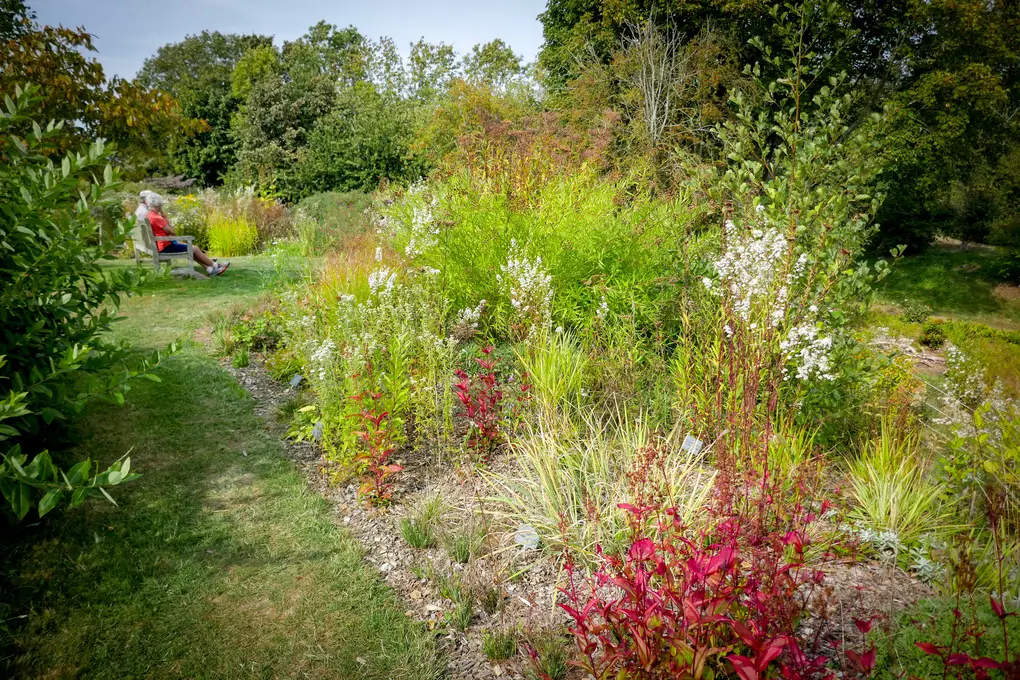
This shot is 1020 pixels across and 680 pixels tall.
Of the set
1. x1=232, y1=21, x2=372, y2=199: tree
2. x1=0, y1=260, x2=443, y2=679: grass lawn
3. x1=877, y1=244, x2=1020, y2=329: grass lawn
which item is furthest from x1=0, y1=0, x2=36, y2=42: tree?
x1=877, y1=244, x2=1020, y2=329: grass lawn

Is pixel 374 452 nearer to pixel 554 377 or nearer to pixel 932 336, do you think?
pixel 554 377

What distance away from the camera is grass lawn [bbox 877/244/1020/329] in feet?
29.1

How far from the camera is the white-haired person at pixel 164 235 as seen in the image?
8.07 m

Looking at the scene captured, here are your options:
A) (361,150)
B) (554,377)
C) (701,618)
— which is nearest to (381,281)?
(554,377)

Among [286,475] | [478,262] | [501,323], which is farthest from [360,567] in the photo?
[478,262]

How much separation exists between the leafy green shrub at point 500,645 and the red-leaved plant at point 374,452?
1.16 m

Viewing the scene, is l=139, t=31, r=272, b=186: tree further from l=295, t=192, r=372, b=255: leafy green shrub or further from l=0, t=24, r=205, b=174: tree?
l=0, t=24, r=205, b=174: tree

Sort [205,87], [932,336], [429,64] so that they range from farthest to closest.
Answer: [205,87], [429,64], [932,336]

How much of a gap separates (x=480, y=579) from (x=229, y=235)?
977cm

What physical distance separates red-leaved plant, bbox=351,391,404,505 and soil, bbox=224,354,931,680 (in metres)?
0.09

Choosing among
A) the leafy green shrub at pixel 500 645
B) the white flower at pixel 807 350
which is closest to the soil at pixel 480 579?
the leafy green shrub at pixel 500 645

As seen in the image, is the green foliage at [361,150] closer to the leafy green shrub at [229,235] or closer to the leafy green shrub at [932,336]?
the leafy green shrub at [229,235]

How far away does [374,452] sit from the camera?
10.5 ft

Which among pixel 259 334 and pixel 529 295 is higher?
pixel 529 295
